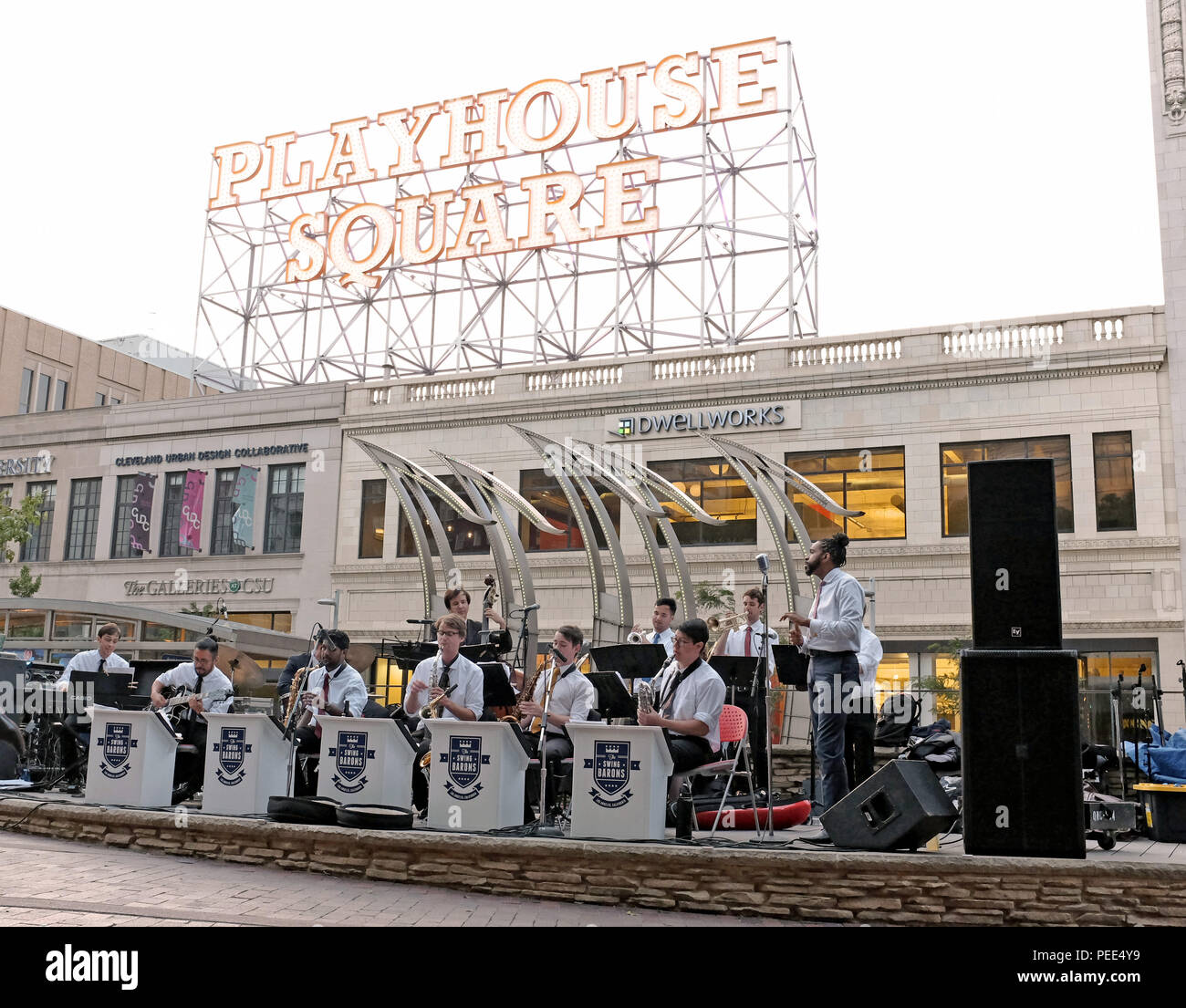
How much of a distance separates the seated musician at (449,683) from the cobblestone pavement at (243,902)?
5.35 feet

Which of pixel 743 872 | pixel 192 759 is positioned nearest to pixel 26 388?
pixel 192 759

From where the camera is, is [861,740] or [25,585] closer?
[861,740]

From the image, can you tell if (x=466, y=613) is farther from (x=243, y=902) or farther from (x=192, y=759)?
(x=243, y=902)

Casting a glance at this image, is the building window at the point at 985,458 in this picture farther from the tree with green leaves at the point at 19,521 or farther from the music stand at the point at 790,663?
the tree with green leaves at the point at 19,521

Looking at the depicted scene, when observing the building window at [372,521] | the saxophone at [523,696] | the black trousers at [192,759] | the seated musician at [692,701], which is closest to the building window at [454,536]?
the building window at [372,521]

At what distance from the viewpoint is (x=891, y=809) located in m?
7.57

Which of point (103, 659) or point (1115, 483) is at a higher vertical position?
point (1115, 483)

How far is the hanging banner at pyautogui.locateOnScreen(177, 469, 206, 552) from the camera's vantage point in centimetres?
3550

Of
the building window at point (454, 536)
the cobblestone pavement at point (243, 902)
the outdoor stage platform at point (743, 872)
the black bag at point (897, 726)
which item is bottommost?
the cobblestone pavement at point (243, 902)

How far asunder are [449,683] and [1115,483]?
20.7 meters

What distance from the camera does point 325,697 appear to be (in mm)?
10539

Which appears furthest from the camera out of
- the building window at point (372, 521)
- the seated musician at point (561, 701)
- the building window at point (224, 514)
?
the building window at point (224, 514)

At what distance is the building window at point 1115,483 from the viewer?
2567 centimetres

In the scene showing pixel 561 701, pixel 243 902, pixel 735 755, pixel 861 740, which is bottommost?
pixel 243 902
